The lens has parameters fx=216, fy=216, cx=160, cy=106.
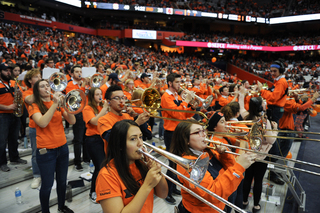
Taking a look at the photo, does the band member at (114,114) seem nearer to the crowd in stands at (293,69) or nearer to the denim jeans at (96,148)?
the denim jeans at (96,148)

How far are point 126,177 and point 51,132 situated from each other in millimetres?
1654

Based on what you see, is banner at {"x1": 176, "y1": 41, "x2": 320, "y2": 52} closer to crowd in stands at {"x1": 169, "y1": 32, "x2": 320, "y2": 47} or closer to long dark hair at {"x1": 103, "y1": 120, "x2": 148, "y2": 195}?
crowd in stands at {"x1": 169, "y1": 32, "x2": 320, "y2": 47}

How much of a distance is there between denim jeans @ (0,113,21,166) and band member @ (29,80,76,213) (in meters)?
1.77

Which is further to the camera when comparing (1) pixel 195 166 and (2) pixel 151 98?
(2) pixel 151 98

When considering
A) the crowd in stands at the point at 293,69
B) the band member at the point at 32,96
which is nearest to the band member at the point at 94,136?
the band member at the point at 32,96

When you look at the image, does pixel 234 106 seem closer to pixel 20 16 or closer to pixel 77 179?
pixel 77 179

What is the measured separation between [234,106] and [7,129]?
13.4 ft

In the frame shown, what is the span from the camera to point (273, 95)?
454cm

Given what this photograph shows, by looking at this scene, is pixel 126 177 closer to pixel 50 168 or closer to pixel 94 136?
pixel 50 168

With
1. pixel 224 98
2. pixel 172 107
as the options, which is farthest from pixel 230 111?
pixel 224 98

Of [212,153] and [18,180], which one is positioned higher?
[212,153]

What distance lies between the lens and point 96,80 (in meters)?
5.41

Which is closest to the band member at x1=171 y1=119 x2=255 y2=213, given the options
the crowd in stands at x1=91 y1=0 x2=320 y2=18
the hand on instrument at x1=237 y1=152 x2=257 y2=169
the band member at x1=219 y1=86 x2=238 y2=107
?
the hand on instrument at x1=237 y1=152 x2=257 y2=169

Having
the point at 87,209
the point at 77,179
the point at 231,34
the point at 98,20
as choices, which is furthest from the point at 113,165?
the point at 231,34
